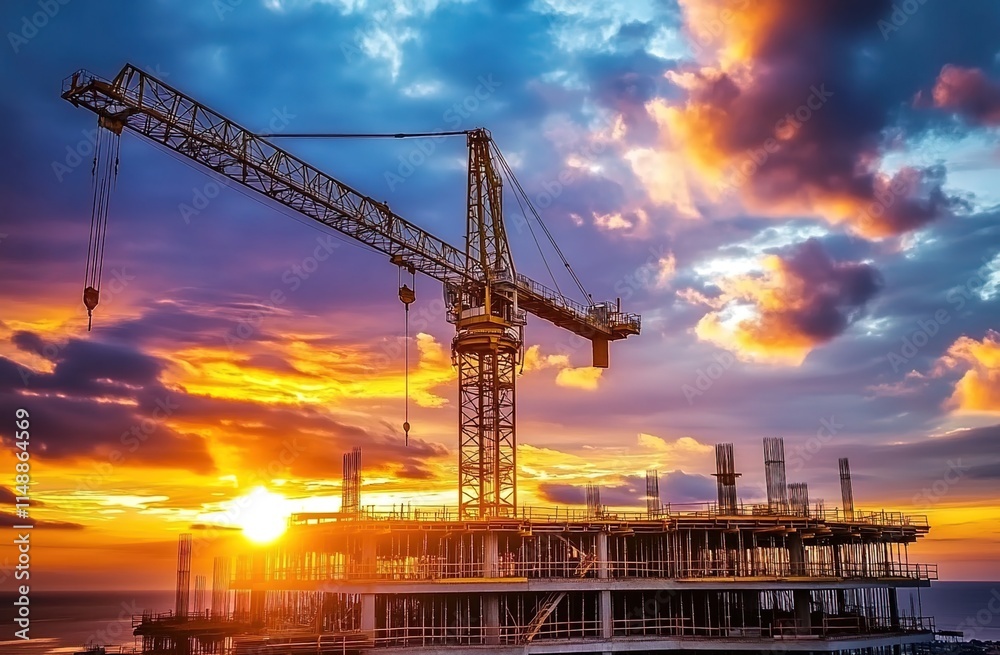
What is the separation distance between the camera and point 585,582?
5184 cm

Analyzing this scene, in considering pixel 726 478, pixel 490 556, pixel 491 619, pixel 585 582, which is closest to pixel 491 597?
pixel 491 619

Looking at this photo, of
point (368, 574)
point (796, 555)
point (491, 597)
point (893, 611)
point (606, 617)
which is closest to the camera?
point (368, 574)

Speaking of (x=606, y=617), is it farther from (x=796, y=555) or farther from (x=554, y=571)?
(x=796, y=555)

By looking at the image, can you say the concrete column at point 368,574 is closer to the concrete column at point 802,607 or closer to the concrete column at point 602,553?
the concrete column at point 602,553

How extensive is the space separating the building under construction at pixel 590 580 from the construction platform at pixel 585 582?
0.12 metres

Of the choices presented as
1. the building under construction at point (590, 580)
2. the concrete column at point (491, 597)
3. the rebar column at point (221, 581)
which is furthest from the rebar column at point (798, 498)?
the rebar column at point (221, 581)

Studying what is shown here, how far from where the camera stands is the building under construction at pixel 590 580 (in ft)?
163

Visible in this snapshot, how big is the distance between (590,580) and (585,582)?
1.33 ft

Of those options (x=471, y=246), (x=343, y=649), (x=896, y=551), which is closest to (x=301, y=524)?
(x=343, y=649)

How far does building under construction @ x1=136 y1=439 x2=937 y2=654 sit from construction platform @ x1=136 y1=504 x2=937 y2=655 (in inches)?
4.8

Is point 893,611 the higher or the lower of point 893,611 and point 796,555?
the lower

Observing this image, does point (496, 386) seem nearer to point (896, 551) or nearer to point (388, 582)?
point (388, 582)

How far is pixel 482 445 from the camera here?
71.8 meters

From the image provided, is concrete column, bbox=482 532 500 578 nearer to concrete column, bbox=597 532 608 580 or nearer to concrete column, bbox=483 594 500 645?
concrete column, bbox=483 594 500 645
